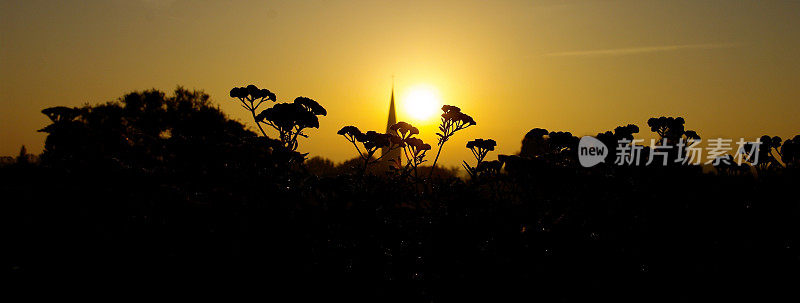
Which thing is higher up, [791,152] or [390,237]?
[791,152]

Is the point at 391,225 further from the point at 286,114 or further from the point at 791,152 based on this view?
the point at 791,152

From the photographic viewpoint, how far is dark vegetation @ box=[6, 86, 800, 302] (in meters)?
6.43

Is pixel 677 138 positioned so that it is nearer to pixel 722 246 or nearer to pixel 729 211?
pixel 729 211

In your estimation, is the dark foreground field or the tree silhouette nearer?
the dark foreground field

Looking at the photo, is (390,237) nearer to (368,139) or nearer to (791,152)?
(368,139)

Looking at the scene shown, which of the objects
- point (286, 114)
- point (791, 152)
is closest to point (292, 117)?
point (286, 114)

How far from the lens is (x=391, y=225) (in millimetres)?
6957

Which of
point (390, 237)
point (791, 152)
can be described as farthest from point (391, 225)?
point (791, 152)

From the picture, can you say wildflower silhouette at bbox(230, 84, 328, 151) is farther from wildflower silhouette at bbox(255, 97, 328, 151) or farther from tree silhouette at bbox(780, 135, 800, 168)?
tree silhouette at bbox(780, 135, 800, 168)

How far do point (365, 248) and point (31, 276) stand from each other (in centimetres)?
353

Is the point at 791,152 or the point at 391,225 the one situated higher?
the point at 791,152

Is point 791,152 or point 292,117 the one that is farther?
A: point 791,152

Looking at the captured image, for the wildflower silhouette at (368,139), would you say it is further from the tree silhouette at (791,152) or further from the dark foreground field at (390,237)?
the tree silhouette at (791,152)

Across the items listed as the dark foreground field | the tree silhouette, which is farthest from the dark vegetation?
the tree silhouette
